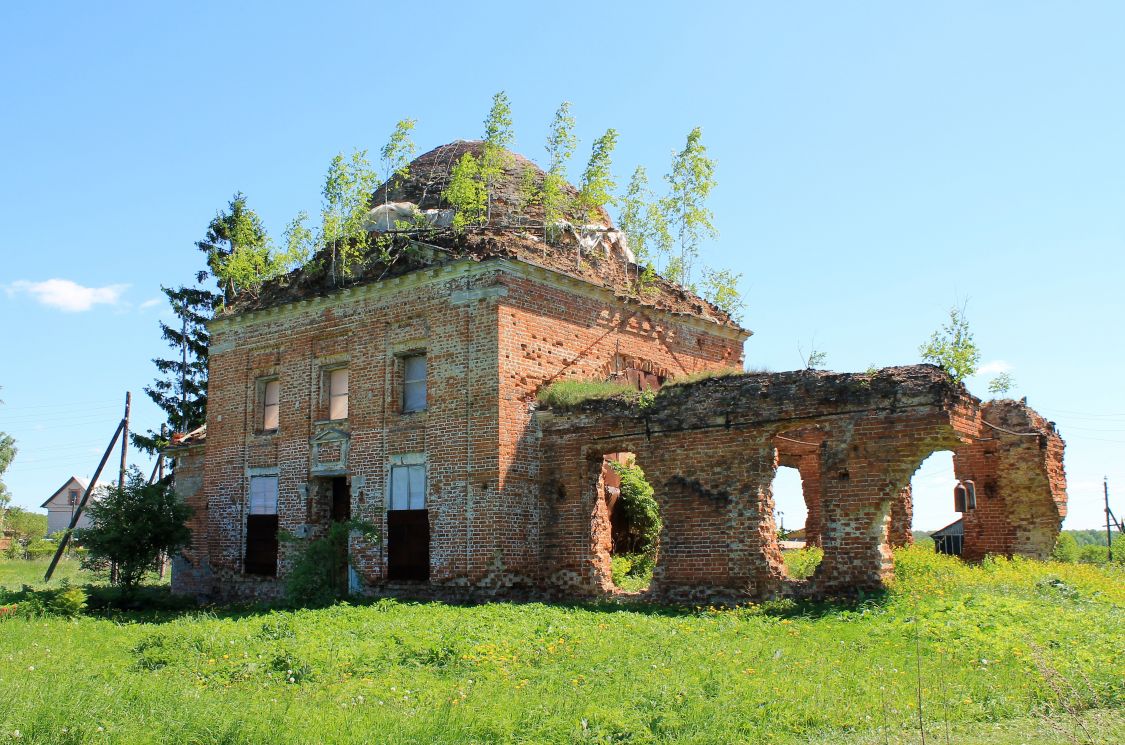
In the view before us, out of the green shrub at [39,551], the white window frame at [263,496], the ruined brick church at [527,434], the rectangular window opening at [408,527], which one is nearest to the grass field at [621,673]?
the ruined brick church at [527,434]

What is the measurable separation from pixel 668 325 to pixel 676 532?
6.53m

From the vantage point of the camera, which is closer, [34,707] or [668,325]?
[34,707]

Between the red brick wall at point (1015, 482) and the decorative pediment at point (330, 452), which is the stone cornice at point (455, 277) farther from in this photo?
the red brick wall at point (1015, 482)

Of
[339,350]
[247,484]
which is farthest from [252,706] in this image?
[247,484]

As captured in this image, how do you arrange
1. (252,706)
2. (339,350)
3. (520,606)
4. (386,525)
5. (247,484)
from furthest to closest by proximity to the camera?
(247,484)
(339,350)
(386,525)
(520,606)
(252,706)

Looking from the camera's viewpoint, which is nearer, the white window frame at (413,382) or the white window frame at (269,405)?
the white window frame at (413,382)

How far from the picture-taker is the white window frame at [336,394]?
19625mm

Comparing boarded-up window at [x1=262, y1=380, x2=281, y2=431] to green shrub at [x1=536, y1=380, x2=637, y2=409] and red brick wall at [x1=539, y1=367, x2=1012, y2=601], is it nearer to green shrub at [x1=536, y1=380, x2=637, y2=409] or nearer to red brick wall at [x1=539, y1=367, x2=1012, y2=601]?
green shrub at [x1=536, y1=380, x2=637, y2=409]

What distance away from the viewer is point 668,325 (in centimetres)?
2038

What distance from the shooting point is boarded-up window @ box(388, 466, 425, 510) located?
17.4m

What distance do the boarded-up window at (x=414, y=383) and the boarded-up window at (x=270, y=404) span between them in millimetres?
4351

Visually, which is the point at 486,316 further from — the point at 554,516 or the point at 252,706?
the point at 252,706

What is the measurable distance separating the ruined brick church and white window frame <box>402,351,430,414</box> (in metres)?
0.06

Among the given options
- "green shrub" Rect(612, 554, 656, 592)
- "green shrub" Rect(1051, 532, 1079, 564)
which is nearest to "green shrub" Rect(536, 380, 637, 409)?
"green shrub" Rect(612, 554, 656, 592)
